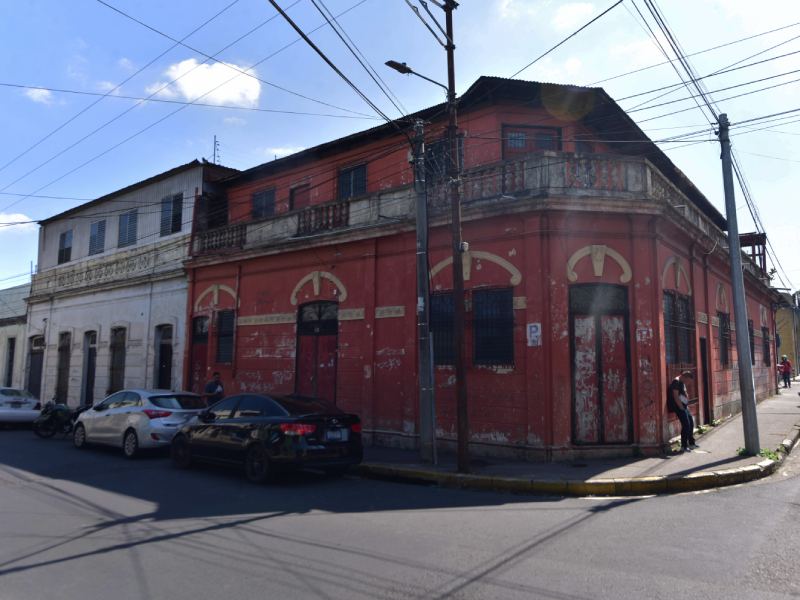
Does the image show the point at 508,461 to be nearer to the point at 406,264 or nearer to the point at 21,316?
the point at 406,264

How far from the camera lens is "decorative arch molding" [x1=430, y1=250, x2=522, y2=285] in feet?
40.0

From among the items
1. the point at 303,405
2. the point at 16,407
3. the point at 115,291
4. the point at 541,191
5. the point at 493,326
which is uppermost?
the point at 541,191

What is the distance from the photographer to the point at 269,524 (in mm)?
7082

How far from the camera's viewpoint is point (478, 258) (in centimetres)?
1280

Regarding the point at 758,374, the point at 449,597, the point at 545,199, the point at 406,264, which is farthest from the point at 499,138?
the point at 758,374

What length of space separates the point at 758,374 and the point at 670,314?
13903mm

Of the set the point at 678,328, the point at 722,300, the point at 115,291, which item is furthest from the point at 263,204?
the point at 722,300

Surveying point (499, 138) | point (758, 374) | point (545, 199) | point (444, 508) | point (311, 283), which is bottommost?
point (444, 508)

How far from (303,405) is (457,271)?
3.55 meters

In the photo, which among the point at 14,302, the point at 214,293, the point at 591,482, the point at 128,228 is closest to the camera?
the point at 591,482

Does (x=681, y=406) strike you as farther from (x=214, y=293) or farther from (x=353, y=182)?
(x=214, y=293)

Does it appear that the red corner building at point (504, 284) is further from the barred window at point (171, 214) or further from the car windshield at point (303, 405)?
the barred window at point (171, 214)

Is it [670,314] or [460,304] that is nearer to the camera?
[460,304]

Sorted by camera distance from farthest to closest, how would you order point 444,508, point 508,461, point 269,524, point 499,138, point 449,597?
point 499,138, point 508,461, point 444,508, point 269,524, point 449,597
